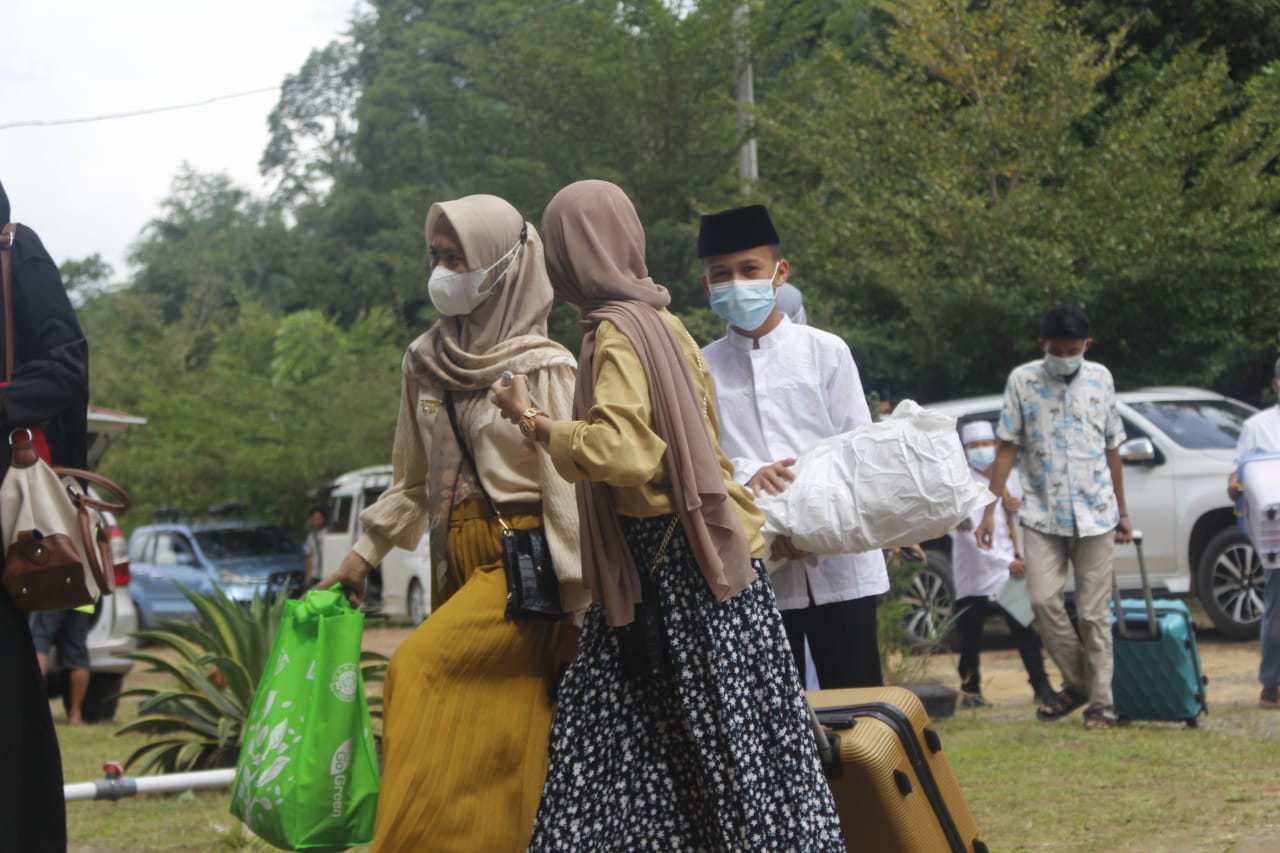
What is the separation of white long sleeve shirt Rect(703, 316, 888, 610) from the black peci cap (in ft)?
0.91

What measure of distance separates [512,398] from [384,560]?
51.1ft

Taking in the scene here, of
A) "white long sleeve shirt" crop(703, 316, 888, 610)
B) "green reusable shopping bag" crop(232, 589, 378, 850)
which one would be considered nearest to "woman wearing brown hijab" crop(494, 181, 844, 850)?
"green reusable shopping bag" crop(232, 589, 378, 850)

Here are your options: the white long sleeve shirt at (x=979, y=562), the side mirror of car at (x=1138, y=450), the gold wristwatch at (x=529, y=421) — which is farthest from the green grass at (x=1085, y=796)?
the side mirror of car at (x=1138, y=450)

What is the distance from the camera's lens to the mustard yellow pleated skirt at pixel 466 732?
3795mm

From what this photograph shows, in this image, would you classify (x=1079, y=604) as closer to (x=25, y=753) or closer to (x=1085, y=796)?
(x=1085, y=796)

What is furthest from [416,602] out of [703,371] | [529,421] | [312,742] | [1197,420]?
[529,421]

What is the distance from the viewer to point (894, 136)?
14.2m

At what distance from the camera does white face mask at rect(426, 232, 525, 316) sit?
4.05 metres

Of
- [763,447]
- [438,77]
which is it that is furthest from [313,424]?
[763,447]

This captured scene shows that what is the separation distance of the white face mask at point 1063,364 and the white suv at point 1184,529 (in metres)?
3.52

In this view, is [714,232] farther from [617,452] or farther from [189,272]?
[189,272]

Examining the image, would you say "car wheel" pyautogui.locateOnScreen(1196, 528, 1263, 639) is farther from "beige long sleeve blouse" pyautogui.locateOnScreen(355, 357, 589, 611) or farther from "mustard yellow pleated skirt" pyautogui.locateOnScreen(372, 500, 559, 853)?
"mustard yellow pleated skirt" pyautogui.locateOnScreen(372, 500, 559, 853)

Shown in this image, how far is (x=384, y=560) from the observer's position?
18625mm

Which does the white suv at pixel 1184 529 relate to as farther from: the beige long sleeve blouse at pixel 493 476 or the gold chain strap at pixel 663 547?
the gold chain strap at pixel 663 547
